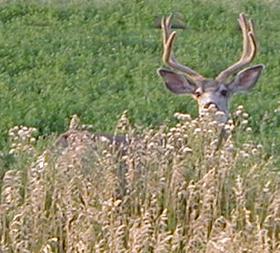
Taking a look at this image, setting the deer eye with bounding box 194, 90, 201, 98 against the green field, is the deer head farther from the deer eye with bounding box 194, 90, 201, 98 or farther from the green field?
the green field

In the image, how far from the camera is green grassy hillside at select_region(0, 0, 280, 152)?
1277cm

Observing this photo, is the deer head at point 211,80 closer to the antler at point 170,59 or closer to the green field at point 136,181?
the antler at point 170,59

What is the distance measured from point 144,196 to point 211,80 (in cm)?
271

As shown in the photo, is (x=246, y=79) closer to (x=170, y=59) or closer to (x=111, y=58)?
(x=170, y=59)

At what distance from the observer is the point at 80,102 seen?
1323 centimetres

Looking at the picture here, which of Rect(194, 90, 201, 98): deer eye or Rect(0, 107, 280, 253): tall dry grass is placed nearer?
Rect(0, 107, 280, 253): tall dry grass

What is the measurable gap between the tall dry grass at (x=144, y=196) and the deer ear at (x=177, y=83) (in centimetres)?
183

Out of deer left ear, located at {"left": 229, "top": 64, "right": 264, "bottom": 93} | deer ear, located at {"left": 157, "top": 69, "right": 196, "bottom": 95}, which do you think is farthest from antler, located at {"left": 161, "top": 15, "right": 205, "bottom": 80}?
deer left ear, located at {"left": 229, "top": 64, "right": 264, "bottom": 93}

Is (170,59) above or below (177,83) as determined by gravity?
above

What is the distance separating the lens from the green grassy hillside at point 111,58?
41.9ft

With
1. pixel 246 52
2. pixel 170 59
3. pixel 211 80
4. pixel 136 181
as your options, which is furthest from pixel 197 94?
pixel 136 181

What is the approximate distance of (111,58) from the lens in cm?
1600

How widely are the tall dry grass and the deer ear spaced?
6.01 feet

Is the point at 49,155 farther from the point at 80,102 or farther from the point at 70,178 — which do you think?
the point at 80,102
